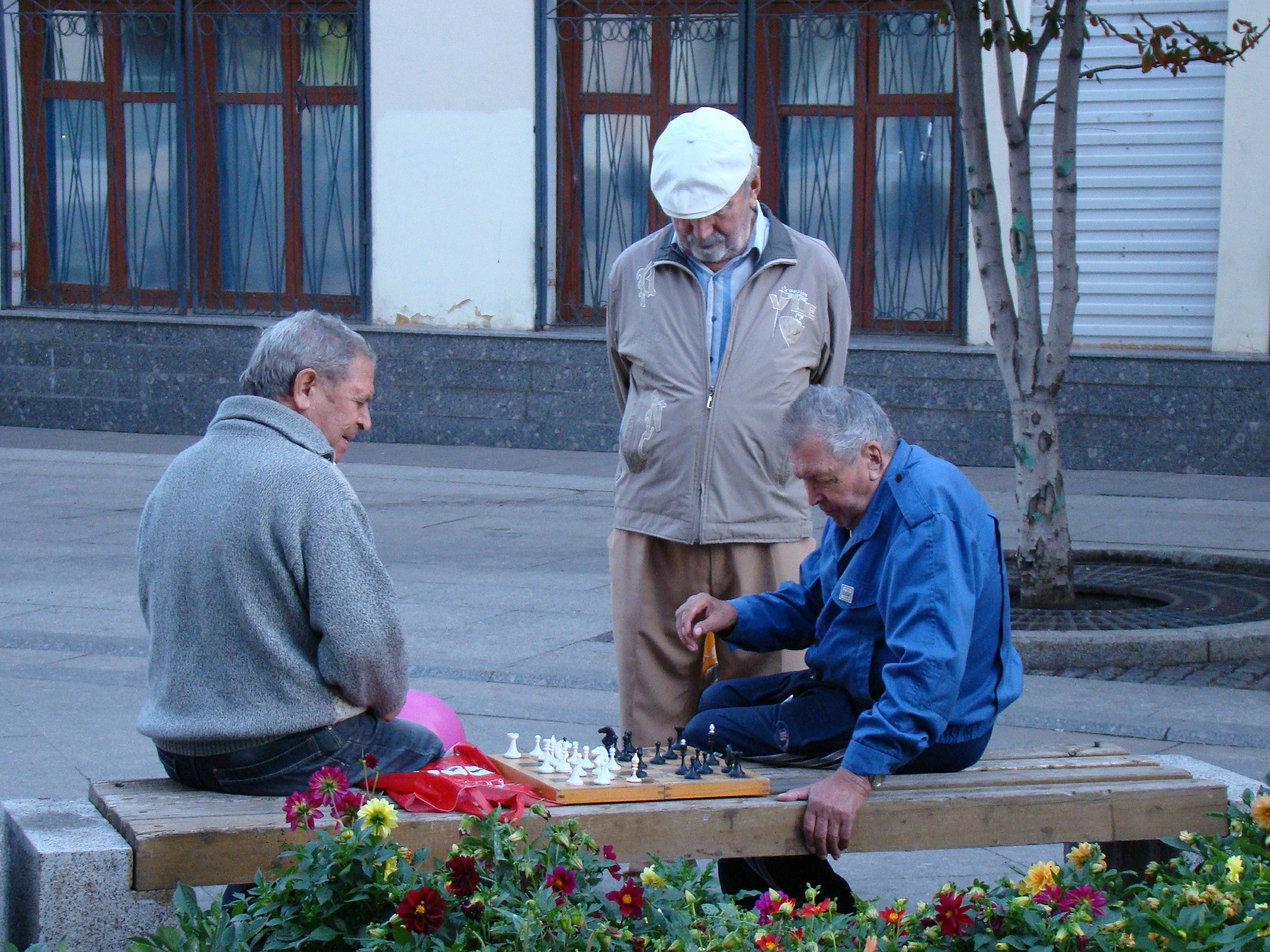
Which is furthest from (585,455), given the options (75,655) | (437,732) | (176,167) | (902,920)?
(902,920)

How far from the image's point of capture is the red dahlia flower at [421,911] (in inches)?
112

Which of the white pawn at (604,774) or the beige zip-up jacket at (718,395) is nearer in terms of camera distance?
the white pawn at (604,774)

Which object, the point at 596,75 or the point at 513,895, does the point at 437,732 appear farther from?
the point at 596,75

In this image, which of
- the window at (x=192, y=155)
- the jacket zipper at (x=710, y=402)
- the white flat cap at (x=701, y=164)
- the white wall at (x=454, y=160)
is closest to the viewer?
the white flat cap at (x=701, y=164)

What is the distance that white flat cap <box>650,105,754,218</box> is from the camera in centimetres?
416

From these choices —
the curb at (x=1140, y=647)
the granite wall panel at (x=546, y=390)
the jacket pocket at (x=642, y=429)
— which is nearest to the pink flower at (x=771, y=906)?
the jacket pocket at (x=642, y=429)

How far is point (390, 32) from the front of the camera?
1338cm

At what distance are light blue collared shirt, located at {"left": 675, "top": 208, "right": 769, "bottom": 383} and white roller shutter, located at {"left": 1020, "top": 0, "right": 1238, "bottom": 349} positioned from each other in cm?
800

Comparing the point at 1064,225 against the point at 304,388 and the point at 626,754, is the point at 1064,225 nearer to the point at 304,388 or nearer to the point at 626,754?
the point at 626,754

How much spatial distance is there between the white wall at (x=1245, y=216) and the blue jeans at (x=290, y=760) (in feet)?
31.5

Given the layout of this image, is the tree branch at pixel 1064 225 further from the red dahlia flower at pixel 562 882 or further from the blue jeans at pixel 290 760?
the red dahlia flower at pixel 562 882

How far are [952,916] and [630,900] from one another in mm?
533

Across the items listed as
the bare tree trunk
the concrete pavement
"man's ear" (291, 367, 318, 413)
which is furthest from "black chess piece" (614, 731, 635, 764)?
the bare tree trunk

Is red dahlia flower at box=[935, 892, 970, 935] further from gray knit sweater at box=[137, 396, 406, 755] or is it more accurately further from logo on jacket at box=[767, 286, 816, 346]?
logo on jacket at box=[767, 286, 816, 346]
